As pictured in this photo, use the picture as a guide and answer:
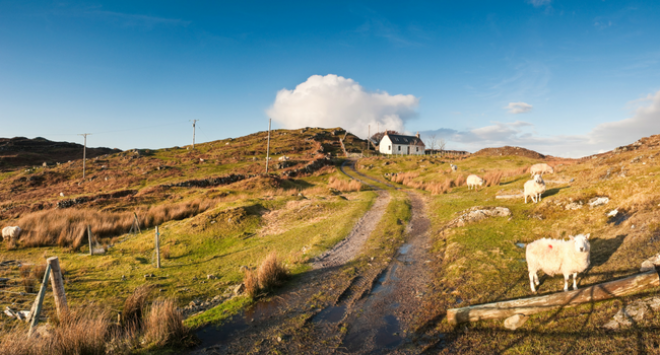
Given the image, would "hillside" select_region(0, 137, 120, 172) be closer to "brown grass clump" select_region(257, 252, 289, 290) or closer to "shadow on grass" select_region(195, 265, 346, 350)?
"brown grass clump" select_region(257, 252, 289, 290)

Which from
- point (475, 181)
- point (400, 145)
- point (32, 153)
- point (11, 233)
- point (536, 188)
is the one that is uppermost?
point (400, 145)

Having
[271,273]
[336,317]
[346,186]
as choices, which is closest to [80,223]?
[271,273]

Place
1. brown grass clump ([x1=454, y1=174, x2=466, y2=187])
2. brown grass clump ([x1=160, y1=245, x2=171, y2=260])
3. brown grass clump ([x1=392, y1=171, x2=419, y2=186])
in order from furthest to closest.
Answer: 1. brown grass clump ([x1=392, y1=171, x2=419, y2=186])
2. brown grass clump ([x1=454, y1=174, x2=466, y2=187])
3. brown grass clump ([x1=160, y1=245, x2=171, y2=260])

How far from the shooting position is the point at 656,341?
5164 millimetres

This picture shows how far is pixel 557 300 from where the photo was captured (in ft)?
22.6

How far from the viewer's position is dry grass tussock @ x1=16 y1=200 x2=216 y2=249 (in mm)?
20595

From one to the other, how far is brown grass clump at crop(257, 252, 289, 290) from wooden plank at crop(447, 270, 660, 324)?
6143 mm

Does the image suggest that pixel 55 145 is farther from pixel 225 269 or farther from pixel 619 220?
pixel 619 220

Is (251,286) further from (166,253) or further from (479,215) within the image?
(479,215)

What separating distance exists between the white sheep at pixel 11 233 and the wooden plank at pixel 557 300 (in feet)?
95.3

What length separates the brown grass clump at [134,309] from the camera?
27.4 feet

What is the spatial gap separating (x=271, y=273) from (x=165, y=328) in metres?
4.08

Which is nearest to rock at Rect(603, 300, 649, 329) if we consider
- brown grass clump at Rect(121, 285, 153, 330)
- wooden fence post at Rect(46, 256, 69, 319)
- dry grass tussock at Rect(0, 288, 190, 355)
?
dry grass tussock at Rect(0, 288, 190, 355)

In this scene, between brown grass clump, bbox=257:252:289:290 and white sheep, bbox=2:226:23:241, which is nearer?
brown grass clump, bbox=257:252:289:290
